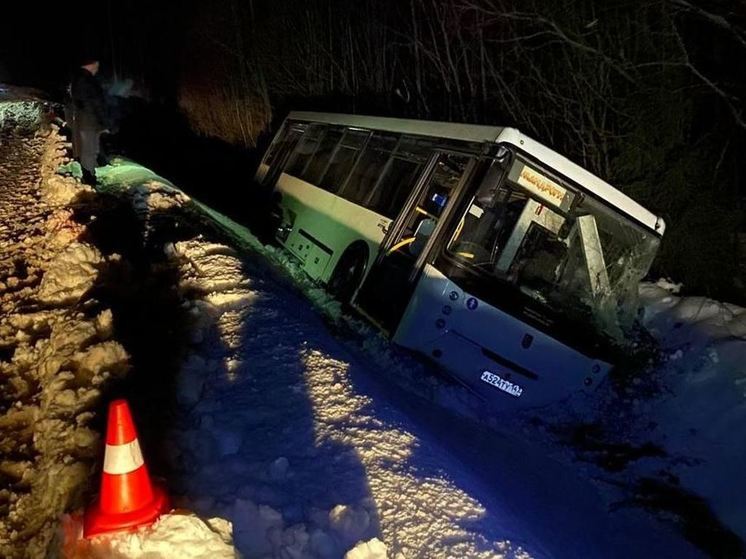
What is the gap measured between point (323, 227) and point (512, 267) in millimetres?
3604

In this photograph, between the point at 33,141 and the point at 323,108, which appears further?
the point at 323,108

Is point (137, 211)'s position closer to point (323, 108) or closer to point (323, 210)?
point (323, 210)

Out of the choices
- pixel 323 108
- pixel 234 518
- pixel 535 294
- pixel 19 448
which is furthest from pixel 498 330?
pixel 323 108

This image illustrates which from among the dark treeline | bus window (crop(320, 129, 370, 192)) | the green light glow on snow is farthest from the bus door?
the green light glow on snow

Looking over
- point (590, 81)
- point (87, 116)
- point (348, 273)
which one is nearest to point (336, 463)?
point (348, 273)

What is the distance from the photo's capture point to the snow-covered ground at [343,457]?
3465 mm

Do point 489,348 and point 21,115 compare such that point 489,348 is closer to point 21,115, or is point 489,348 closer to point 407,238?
point 407,238

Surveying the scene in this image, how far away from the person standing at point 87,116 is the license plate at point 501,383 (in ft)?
26.7

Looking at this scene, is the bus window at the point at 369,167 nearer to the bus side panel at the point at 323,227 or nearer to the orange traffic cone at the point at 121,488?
the bus side panel at the point at 323,227

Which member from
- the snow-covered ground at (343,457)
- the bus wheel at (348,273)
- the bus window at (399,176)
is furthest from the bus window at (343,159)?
the snow-covered ground at (343,457)

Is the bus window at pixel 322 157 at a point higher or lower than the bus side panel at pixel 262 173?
higher

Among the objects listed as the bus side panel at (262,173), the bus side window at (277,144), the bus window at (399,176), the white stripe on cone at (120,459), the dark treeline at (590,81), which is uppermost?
the dark treeline at (590,81)

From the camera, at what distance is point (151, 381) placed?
466 cm

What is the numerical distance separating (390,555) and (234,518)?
0.83 metres
